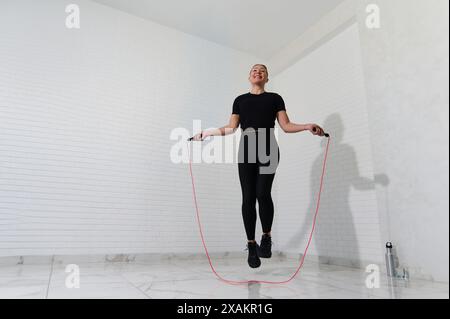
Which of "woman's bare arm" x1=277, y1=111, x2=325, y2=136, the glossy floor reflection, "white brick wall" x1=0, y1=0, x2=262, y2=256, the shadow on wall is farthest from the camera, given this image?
the shadow on wall

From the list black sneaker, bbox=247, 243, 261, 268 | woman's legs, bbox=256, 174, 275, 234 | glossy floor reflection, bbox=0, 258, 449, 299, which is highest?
woman's legs, bbox=256, 174, 275, 234

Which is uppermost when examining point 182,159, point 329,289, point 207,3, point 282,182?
point 207,3

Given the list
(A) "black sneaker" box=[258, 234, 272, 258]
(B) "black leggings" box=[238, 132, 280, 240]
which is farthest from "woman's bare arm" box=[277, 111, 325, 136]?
(A) "black sneaker" box=[258, 234, 272, 258]

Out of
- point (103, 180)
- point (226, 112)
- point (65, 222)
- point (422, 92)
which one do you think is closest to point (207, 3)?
point (226, 112)

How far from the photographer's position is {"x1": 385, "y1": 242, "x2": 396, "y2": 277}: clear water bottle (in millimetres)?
1905

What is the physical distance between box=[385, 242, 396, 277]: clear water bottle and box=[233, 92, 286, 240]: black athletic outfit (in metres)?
0.75

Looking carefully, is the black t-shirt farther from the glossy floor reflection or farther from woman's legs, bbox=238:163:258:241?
the glossy floor reflection

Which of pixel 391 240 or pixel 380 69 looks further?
pixel 380 69

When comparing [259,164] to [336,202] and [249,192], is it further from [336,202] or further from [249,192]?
[336,202]

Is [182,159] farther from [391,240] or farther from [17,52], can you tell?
[391,240]

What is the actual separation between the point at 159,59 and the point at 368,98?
2.00 metres

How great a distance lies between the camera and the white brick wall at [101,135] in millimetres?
2389

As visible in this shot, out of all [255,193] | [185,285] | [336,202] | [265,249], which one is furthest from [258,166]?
[336,202]

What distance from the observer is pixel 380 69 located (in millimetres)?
2156
